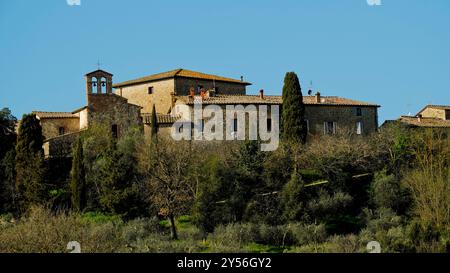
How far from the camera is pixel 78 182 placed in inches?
1278

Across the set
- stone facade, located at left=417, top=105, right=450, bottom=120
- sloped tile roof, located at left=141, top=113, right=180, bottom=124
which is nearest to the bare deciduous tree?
sloped tile roof, located at left=141, top=113, right=180, bottom=124

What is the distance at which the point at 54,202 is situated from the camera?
32562mm

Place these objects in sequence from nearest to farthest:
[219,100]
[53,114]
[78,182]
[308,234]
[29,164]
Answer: [308,234], [78,182], [29,164], [219,100], [53,114]

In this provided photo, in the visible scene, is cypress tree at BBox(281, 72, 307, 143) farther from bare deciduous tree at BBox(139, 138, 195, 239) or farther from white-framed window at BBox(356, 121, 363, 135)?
bare deciduous tree at BBox(139, 138, 195, 239)

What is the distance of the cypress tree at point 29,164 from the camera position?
105 ft

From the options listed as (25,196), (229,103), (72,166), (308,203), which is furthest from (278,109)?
(25,196)

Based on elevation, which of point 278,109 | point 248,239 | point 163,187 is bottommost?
point 248,239

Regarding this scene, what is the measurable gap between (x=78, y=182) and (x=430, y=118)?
23688mm

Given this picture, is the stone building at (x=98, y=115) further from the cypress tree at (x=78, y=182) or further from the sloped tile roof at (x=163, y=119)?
the cypress tree at (x=78, y=182)

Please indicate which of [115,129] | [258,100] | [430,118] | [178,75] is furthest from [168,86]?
[430,118]

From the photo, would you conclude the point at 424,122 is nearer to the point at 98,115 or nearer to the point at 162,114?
the point at 162,114

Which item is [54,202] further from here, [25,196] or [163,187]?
[163,187]
